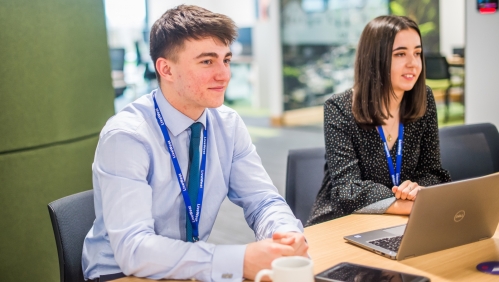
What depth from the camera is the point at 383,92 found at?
236cm

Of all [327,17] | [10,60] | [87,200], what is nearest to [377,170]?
[87,200]

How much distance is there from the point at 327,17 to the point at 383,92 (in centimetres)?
598

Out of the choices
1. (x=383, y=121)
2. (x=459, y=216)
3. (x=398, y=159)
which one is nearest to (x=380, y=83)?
→ (x=383, y=121)

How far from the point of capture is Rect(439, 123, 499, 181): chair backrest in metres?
2.75

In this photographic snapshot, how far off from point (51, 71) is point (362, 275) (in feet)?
6.83

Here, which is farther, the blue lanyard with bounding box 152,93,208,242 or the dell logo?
the blue lanyard with bounding box 152,93,208,242

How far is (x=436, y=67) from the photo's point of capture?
261 inches

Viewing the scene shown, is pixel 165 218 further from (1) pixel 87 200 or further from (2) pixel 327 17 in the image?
(2) pixel 327 17

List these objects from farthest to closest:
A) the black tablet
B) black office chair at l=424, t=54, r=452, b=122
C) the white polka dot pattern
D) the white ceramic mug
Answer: black office chair at l=424, t=54, r=452, b=122 < the white polka dot pattern < the black tablet < the white ceramic mug

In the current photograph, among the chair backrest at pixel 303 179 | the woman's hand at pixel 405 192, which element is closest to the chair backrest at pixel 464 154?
the chair backrest at pixel 303 179

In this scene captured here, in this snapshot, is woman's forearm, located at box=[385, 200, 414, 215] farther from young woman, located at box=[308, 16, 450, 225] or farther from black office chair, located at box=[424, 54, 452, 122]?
black office chair, located at box=[424, 54, 452, 122]

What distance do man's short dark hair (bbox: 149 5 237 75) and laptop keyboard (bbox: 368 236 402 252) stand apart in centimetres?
75

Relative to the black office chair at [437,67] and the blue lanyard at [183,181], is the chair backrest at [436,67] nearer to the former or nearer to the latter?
the black office chair at [437,67]

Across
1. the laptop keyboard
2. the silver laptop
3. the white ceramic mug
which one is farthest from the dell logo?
the white ceramic mug
